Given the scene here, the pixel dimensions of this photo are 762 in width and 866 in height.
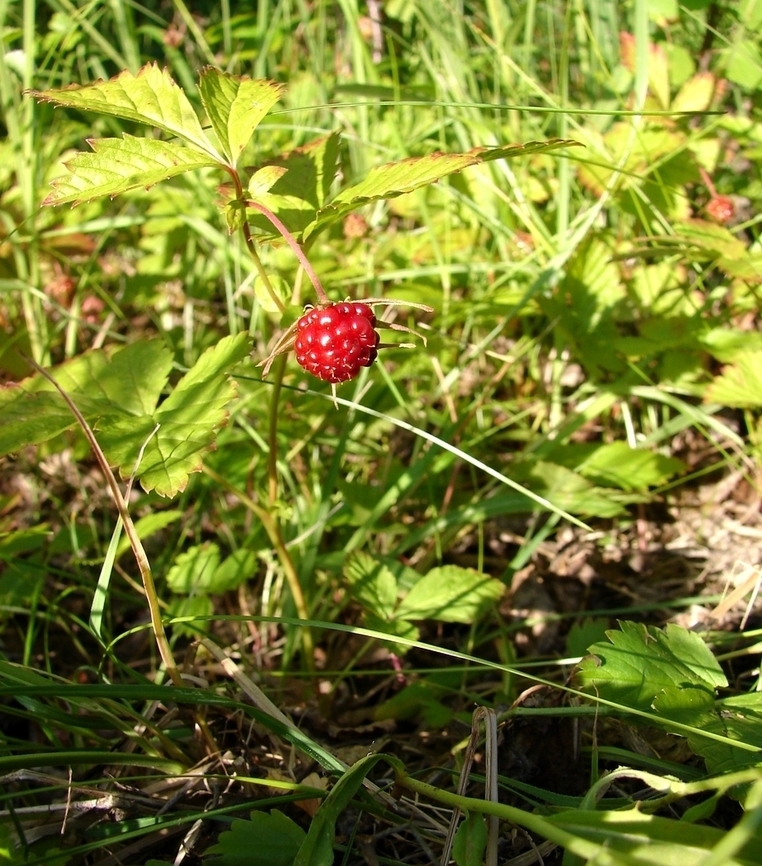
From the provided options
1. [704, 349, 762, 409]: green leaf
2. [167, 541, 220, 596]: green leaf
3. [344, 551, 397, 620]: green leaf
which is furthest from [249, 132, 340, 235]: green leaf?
[704, 349, 762, 409]: green leaf

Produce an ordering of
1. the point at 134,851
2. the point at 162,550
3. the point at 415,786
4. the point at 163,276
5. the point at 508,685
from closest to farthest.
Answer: the point at 415,786 < the point at 134,851 < the point at 508,685 < the point at 162,550 < the point at 163,276

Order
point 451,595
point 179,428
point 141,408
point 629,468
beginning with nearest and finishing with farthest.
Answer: point 179,428 < point 141,408 < point 451,595 < point 629,468

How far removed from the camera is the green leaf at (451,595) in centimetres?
141

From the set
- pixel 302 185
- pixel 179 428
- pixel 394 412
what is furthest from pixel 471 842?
pixel 394 412

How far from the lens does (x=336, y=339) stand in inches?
38.2

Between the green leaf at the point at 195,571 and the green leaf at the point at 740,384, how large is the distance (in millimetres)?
1122

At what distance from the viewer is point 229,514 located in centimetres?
178

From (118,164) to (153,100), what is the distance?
111 millimetres

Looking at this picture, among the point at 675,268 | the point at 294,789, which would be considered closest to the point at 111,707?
the point at 294,789

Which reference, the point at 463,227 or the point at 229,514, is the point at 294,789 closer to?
the point at 229,514

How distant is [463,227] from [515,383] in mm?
473

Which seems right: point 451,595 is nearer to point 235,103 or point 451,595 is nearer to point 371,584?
point 371,584

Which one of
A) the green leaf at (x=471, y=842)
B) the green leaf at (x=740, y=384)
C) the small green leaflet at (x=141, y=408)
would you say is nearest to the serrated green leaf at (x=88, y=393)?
the small green leaflet at (x=141, y=408)

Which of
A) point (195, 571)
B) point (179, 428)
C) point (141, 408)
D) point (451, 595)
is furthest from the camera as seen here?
point (195, 571)
